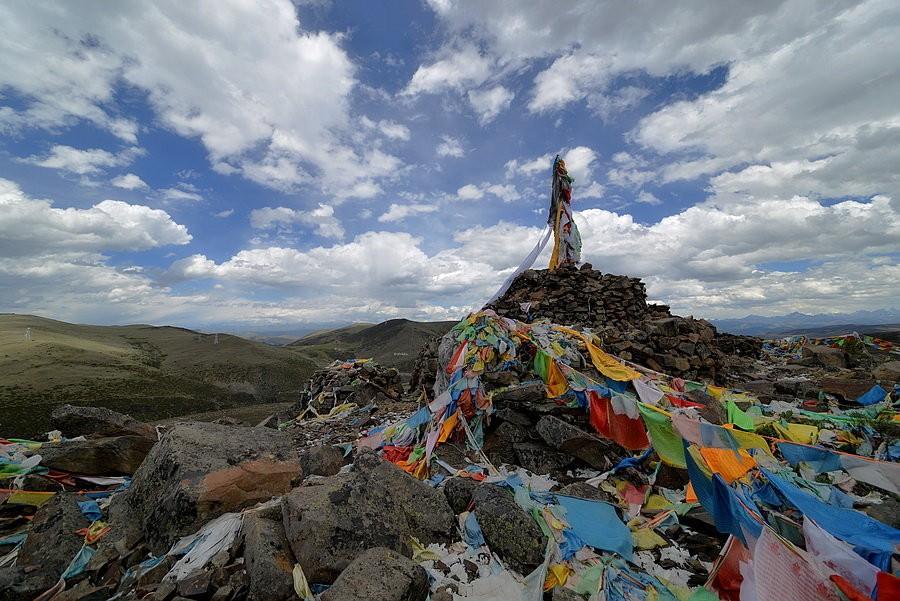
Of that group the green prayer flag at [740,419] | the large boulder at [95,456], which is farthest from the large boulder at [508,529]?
the large boulder at [95,456]

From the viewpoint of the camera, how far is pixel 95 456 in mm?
8055

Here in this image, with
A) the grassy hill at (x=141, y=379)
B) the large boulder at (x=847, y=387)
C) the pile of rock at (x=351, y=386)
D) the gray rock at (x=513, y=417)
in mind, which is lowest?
the grassy hill at (x=141, y=379)

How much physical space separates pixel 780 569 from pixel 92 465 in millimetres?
11769

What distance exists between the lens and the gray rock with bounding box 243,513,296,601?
4.31 meters

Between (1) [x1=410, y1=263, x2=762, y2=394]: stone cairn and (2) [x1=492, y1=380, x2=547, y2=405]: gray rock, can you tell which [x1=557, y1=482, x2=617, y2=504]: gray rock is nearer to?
(2) [x1=492, y1=380, x2=547, y2=405]: gray rock

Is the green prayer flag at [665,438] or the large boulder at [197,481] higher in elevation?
the green prayer flag at [665,438]

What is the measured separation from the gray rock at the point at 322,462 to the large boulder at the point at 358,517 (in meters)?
2.41

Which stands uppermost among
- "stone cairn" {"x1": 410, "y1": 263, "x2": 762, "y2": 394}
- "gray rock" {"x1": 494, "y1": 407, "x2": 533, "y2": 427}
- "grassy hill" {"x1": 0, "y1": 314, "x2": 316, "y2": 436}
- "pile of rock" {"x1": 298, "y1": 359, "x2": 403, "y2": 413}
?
"stone cairn" {"x1": 410, "y1": 263, "x2": 762, "y2": 394}

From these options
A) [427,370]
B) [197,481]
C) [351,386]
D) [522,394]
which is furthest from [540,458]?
[351,386]

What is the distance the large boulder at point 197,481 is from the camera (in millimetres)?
5641

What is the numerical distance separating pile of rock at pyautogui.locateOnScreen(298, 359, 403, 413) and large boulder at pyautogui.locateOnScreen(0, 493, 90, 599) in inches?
496

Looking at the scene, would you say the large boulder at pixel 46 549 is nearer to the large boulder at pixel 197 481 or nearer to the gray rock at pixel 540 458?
the large boulder at pixel 197 481

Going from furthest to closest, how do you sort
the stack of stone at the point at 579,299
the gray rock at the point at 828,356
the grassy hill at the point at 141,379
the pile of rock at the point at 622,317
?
1. the grassy hill at the point at 141,379
2. the gray rock at the point at 828,356
3. the stack of stone at the point at 579,299
4. the pile of rock at the point at 622,317

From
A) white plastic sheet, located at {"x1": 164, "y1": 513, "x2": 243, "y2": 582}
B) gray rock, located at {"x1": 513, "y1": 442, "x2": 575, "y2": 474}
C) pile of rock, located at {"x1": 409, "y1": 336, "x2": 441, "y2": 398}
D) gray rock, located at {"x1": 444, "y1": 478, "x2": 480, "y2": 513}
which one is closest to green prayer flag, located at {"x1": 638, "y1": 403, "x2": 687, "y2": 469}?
gray rock, located at {"x1": 513, "y1": 442, "x2": 575, "y2": 474}
